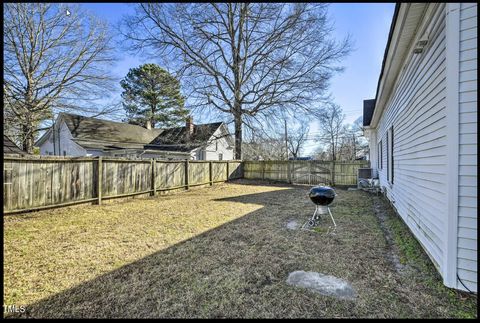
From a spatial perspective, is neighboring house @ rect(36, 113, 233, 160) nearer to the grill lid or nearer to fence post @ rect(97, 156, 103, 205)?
fence post @ rect(97, 156, 103, 205)

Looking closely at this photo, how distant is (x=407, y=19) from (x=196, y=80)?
39.4 ft

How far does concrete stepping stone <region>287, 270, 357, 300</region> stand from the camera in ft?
7.29

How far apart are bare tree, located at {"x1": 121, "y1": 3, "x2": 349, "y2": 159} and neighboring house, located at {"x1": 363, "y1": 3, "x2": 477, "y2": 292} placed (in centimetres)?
981

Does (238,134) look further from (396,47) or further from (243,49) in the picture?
(396,47)

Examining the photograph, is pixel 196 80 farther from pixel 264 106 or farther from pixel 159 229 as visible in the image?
pixel 159 229

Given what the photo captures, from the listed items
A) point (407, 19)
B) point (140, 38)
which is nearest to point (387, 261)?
point (407, 19)

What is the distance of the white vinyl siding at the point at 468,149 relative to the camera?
2061 mm

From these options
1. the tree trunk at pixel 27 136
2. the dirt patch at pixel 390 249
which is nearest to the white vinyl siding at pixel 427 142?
the dirt patch at pixel 390 249

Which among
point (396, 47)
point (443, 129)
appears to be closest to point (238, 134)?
point (396, 47)

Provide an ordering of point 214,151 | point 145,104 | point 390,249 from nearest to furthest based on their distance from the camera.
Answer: point 390,249 → point 214,151 → point 145,104

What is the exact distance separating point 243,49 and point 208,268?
14.4 m

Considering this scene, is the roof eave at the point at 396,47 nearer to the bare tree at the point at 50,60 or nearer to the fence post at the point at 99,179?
the fence post at the point at 99,179

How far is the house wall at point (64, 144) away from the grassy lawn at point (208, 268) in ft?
43.7

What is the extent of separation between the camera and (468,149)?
208 cm
